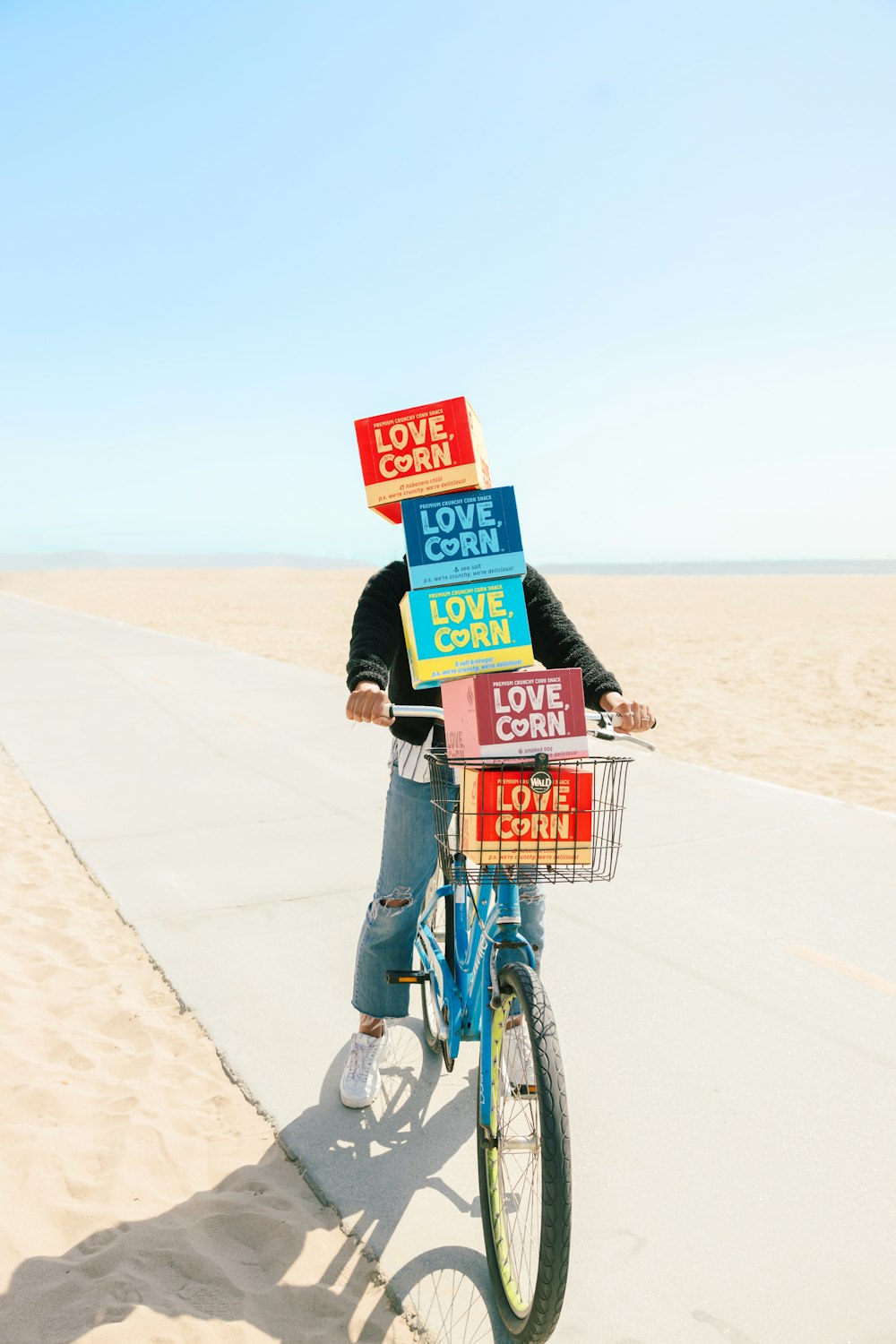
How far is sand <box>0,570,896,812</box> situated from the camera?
32.4 ft

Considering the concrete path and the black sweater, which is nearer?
the concrete path

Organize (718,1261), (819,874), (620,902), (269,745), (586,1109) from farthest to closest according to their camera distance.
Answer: (269,745), (819,874), (620,902), (586,1109), (718,1261)

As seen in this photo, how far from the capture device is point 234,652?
1728cm

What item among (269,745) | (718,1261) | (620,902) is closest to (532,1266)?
(718,1261)

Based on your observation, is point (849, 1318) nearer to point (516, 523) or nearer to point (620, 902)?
point (516, 523)

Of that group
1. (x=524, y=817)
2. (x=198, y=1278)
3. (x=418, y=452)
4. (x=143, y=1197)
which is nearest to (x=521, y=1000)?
(x=524, y=817)

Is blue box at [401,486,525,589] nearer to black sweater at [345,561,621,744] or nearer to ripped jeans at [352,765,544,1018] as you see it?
black sweater at [345,561,621,744]

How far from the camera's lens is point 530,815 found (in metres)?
2.30

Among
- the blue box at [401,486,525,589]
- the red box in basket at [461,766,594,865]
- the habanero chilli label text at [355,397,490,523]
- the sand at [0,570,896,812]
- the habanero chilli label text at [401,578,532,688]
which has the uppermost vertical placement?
the habanero chilli label text at [355,397,490,523]

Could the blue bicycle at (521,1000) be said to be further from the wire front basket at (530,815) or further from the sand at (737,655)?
the sand at (737,655)

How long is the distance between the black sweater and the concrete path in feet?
4.55

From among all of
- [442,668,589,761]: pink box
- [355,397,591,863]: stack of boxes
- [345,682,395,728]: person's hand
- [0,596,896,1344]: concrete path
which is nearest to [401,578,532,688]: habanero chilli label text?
[355,397,591,863]: stack of boxes

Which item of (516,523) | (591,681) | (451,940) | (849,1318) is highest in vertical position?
(516,523)

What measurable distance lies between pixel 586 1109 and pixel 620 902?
1978 millimetres
